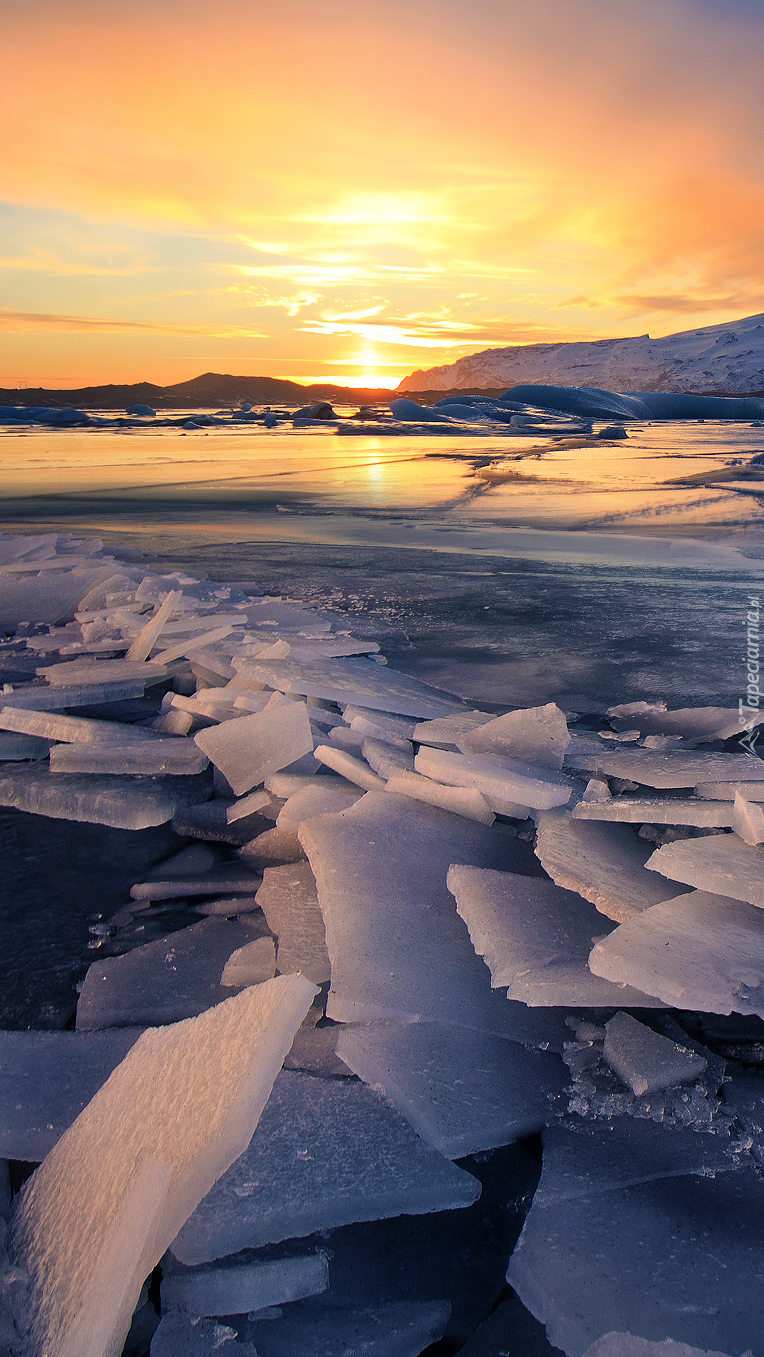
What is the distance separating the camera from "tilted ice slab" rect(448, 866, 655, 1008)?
90cm

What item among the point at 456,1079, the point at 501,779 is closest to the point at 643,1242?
the point at 456,1079

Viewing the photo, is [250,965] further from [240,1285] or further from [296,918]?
[240,1285]

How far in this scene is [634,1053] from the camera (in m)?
0.86

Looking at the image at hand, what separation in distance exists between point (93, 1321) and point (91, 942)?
2.01 feet

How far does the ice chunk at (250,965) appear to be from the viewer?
1045 millimetres

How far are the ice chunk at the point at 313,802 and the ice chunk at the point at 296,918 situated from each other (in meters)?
0.10

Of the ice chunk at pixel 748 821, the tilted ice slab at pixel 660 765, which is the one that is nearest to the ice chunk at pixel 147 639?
the tilted ice slab at pixel 660 765

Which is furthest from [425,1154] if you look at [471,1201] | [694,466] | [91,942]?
[694,466]

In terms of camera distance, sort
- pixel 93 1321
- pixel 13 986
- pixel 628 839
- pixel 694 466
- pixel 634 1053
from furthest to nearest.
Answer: pixel 694 466 < pixel 628 839 < pixel 13 986 < pixel 634 1053 < pixel 93 1321

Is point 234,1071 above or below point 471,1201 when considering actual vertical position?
above

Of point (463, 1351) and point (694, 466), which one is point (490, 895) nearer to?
point (463, 1351)

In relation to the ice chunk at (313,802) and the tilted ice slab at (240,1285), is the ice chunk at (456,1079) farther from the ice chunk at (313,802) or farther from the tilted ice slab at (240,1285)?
the ice chunk at (313,802)

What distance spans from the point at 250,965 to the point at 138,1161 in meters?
0.38

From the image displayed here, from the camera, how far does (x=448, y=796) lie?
133cm
